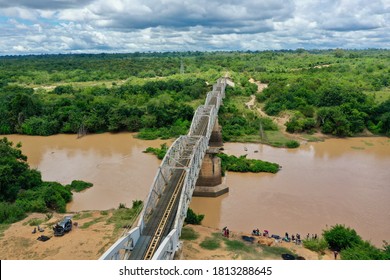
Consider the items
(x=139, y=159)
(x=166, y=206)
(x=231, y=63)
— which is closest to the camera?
(x=166, y=206)

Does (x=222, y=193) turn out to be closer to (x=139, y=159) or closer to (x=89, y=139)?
(x=139, y=159)

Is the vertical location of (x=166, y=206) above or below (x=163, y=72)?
below

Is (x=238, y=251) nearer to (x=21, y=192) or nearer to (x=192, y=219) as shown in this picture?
(x=192, y=219)

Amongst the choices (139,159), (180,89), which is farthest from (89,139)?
(180,89)

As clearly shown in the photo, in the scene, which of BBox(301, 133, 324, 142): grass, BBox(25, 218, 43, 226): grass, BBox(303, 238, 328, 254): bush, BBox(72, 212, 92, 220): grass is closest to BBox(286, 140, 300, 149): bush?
BBox(301, 133, 324, 142): grass

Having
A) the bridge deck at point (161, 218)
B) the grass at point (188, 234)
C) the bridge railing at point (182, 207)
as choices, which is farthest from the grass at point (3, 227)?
the bridge railing at point (182, 207)

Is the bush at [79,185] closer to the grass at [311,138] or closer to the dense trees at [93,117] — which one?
the dense trees at [93,117]

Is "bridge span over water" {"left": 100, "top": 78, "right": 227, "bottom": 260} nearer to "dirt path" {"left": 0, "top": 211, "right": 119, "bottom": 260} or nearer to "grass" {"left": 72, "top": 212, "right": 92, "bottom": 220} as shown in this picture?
"dirt path" {"left": 0, "top": 211, "right": 119, "bottom": 260}
